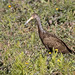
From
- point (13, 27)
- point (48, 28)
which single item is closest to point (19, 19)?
point (13, 27)

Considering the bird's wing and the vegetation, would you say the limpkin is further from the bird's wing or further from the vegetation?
the vegetation

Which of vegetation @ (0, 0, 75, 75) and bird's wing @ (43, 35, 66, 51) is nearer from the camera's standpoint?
vegetation @ (0, 0, 75, 75)

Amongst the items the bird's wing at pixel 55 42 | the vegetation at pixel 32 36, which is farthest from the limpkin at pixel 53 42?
the vegetation at pixel 32 36

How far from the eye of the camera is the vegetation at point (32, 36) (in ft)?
16.7

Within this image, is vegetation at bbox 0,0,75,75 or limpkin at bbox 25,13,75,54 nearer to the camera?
vegetation at bbox 0,0,75,75

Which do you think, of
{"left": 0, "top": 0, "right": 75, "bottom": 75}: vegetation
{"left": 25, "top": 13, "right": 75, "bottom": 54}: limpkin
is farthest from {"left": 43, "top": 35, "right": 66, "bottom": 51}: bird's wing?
{"left": 0, "top": 0, "right": 75, "bottom": 75}: vegetation

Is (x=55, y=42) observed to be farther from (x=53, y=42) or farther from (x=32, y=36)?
(x=32, y=36)

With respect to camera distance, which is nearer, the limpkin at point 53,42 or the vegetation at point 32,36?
the vegetation at point 32,36

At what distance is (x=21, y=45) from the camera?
654 cm

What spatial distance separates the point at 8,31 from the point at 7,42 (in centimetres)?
59

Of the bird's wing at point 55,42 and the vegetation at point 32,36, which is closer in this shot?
the vegetation at point 32,36

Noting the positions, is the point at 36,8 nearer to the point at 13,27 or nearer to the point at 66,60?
the point at 13,27

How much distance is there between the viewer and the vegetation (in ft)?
16.7

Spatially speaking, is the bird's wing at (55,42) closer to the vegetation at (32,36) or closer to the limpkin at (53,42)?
the limpkin at (53,42)
